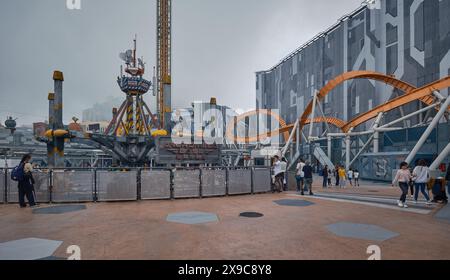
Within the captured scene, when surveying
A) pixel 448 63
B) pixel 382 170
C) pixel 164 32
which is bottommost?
pixel 382 170

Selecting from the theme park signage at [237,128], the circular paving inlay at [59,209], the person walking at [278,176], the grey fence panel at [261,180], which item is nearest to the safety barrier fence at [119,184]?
the circular paving inlay at [59,209]

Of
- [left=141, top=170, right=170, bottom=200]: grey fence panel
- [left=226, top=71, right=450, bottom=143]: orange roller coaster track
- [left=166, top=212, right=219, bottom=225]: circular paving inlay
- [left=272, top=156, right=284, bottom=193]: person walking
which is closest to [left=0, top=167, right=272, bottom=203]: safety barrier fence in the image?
[left=141, top=170, right=170, bottom=200]: grey fence panel

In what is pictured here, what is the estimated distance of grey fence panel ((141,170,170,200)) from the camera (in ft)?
37.2

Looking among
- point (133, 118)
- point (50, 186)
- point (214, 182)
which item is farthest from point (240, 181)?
point (133, 118)

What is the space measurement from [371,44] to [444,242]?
44.1m

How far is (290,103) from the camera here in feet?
207

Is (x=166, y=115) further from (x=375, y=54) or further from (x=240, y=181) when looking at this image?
(x=375, y=54)

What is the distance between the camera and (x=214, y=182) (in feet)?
41.2

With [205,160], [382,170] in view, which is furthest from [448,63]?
[205,160]

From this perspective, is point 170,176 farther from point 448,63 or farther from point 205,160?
point 448,63

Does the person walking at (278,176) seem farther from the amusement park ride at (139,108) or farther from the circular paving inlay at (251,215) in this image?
the amusement park ride at (139,108)

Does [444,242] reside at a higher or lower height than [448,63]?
lower

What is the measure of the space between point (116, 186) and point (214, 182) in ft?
15.6
